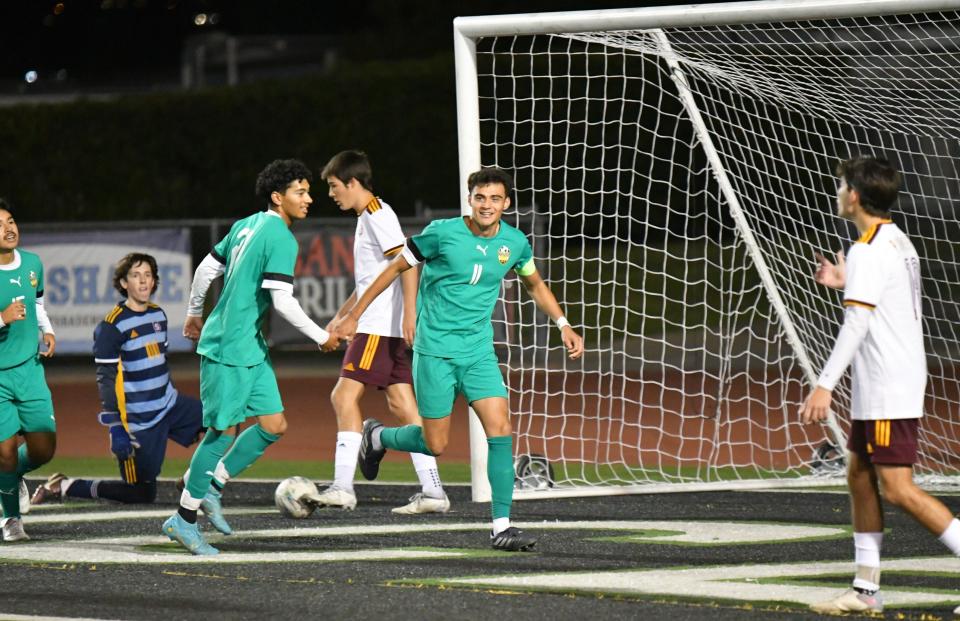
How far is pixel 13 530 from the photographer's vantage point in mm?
7332

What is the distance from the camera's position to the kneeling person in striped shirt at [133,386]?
8.45 m

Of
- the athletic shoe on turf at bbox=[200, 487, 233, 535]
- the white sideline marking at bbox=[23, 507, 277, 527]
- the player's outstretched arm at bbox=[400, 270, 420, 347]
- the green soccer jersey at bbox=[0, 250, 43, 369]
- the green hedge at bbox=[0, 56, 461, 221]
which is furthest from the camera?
the green hedge at bbox=[0, 56, 461, 221]

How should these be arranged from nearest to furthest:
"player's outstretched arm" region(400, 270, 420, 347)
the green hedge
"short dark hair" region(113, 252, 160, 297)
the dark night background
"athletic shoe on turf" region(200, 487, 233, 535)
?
"athletic shoe on turf" region(200, 487, 233, 535) → "player's outstretched arm" region(400, 270, 420, 347) → "short dark hair" region(113, 252, 160, 297) → the dark night background → the green hedge

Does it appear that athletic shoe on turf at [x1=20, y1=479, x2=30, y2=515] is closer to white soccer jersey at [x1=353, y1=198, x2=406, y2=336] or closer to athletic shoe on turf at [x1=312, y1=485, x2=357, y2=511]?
athletic shoe on turf at [x1=312, y1=485, x2=357, y2=511]

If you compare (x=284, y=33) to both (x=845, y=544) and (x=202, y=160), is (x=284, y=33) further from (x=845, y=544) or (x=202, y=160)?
(x=845, y=544)

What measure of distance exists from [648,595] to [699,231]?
58.5 ft

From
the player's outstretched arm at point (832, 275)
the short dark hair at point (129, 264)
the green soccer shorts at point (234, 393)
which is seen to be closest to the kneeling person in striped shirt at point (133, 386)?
the short dark hair at point (129, 264)

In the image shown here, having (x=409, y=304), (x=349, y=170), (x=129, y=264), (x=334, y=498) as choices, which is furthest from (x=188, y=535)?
(x=349, y=170)

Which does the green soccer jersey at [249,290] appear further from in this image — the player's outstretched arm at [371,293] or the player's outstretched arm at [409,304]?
the player's outstretched arm at [409,304]

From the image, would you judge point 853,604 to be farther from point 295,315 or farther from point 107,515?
point 107,515

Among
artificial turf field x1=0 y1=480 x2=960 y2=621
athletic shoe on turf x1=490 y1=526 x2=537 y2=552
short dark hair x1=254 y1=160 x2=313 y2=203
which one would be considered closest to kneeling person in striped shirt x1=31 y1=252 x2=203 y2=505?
artificial turf field x1=0 y1=480 x2=960 y2=621

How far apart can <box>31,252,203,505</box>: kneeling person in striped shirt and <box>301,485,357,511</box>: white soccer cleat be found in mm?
1293

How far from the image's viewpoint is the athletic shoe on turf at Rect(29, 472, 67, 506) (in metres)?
8.79

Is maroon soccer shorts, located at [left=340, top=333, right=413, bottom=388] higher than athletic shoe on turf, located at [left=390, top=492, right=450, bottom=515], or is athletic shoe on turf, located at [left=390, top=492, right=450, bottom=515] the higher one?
maroon soccer shorts, located at [left=340, top=333, right=413, bottom=388]
